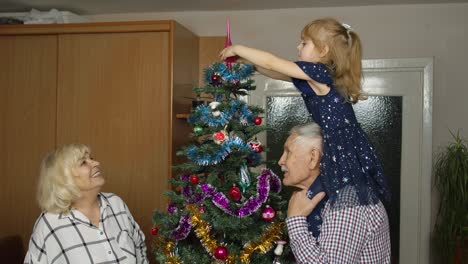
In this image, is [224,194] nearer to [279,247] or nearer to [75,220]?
[279,247]

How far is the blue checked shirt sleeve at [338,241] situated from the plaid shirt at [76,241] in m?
0.98

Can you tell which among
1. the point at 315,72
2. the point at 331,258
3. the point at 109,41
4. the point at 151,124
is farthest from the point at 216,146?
the point at 109,41

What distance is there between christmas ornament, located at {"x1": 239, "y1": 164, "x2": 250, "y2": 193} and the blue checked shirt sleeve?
396 millimetres

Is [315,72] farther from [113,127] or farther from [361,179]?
[113,127]

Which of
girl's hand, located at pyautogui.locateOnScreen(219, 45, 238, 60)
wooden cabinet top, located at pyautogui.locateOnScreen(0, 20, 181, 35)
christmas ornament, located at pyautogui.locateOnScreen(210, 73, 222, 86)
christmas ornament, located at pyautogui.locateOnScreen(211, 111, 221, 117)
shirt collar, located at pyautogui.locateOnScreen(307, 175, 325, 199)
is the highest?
wooden cabinet top, located at pyautogui.locateOnScreen(0, 20, 181, 35)

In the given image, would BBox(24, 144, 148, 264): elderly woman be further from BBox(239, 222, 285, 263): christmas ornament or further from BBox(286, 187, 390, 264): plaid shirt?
BBox(286, 187, 390, 264): plaid shirt

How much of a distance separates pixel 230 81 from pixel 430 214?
223 cm

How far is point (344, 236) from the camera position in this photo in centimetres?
161

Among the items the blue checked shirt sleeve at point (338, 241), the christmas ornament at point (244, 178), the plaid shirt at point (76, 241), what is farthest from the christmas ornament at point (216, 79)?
the plaid shirt at point (76, 241)

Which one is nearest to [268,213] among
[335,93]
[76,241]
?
[335,93]

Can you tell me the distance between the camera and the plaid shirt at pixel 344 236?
1.61m

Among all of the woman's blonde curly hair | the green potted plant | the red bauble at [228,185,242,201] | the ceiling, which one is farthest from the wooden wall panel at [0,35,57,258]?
the green potted plant

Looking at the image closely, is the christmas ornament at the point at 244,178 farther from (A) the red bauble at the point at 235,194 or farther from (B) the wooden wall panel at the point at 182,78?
(B) the wooden wall panel at the point at 182,78

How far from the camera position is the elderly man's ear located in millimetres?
1778
